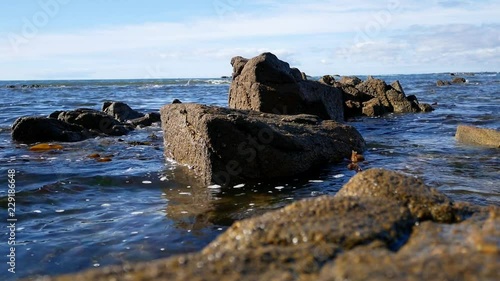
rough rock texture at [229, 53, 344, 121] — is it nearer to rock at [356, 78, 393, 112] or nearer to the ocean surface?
the ocean surface

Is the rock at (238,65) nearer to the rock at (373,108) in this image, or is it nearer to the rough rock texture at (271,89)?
the rough rock texture at (271,89)

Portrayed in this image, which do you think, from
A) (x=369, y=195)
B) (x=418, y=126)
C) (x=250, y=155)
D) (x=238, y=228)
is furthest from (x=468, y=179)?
(x=418, y=126)

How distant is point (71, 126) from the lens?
44.7ft

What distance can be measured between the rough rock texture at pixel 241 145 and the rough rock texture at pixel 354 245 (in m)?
4.00

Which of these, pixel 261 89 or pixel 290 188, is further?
pixel 261 89

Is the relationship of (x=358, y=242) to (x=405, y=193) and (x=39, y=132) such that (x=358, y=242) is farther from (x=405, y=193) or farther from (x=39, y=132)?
(x=39, y=132)

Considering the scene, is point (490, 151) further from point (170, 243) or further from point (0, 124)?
point (0, 124)

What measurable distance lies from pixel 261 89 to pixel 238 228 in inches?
424

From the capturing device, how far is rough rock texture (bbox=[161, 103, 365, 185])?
7.30 m

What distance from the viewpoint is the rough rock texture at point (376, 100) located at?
63.9ft

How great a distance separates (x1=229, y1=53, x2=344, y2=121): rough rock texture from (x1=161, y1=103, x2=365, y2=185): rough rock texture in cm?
428

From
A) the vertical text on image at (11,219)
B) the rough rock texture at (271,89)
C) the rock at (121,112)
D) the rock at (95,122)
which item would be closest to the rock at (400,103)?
the rough rock texture at (271,89)

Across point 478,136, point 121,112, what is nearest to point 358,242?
point 478,136

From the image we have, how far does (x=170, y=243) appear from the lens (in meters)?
4.85
